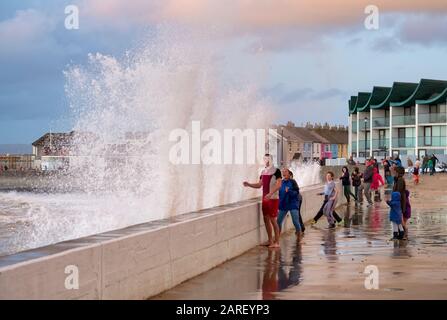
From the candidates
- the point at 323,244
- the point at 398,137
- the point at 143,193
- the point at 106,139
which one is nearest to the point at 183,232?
the point at 323,244

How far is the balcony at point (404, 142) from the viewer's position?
89.2m

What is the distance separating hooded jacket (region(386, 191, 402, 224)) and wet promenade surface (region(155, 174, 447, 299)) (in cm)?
48

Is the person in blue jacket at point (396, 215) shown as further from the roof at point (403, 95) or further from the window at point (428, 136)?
the window at point (428, 136)

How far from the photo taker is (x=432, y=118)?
288 ft

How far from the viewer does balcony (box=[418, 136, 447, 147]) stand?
84963 mm

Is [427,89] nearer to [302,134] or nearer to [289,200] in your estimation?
[302,134]

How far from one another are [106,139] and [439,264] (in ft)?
57.9

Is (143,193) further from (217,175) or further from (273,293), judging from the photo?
(273,293)

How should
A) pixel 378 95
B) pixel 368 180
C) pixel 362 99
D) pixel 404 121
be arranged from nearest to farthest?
pixel 368 180, pixel 404 121, pixel 378 95, pixel 362 99

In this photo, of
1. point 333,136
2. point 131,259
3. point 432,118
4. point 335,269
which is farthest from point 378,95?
point 131,259

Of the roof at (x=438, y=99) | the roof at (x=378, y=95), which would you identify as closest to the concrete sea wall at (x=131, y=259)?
the roof at (x=438, y=99)

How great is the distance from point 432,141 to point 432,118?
280cm

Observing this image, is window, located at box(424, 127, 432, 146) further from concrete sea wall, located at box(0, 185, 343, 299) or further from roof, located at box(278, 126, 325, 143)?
concrete sea wall, located at box(0, 185, 343, 299)

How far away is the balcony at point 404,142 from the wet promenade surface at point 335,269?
71.2 m
